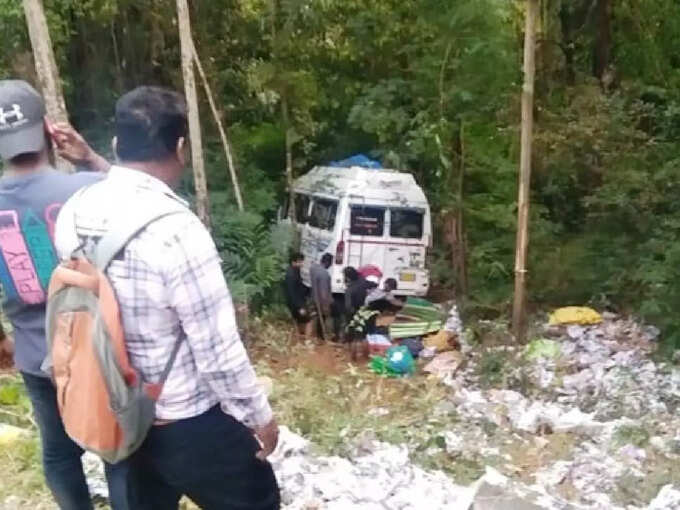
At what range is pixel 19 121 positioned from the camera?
260 centimetres

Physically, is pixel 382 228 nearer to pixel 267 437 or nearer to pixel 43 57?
pixel 43 57

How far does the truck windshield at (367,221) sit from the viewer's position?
12883 mm

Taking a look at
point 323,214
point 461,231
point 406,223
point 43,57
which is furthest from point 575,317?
point 43,57

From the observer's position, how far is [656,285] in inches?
391

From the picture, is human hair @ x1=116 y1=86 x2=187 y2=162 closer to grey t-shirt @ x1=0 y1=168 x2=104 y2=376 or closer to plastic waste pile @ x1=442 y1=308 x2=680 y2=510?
grey t-shirt @ x1=0 y1=168 x2=104 y2=376

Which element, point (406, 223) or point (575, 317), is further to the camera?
point (406, 223)

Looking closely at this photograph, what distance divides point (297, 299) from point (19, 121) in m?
9.88

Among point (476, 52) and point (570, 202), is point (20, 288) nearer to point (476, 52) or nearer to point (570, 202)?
point (476, 52)

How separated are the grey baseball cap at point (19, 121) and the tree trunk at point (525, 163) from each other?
293 inches

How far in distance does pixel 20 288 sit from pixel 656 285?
832 cm

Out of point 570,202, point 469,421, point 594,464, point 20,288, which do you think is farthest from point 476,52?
point 20,288

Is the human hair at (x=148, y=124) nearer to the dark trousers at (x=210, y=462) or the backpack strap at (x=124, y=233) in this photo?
the backpack strap at (x=124, y=233)

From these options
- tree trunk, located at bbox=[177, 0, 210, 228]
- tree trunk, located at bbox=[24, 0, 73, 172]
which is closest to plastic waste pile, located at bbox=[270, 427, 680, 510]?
tree trunk, located at bbox=[24, 0, 73, 172]

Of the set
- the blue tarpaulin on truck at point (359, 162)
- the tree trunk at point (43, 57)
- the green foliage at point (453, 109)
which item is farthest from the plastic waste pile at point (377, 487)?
the blue tarpaulin on truck at point (359, 162)
